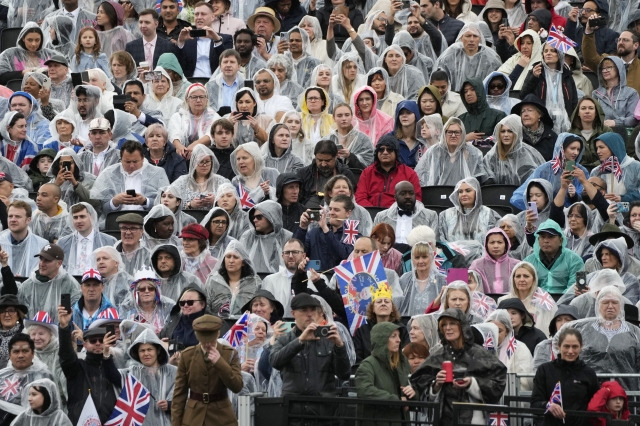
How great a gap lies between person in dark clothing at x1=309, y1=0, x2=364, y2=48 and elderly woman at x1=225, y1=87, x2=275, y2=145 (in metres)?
3.38

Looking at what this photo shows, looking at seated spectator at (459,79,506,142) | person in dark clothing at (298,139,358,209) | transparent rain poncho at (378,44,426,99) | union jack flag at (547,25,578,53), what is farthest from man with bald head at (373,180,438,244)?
transparent rain poncho at (378,44,426,99)

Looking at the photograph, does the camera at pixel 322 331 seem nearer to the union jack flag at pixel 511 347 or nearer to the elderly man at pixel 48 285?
the union jack flag at pixel 511 347

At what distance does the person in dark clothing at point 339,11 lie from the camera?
24203mm

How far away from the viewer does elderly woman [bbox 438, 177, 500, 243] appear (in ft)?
61.0

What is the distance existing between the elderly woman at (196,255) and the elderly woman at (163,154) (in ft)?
7.61

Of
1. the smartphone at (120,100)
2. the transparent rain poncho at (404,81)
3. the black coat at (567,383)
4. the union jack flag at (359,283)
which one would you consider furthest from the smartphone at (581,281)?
the smartphone at (120,100)

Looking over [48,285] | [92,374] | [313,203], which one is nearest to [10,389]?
[92,374]

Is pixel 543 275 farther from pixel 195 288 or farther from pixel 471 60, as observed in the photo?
pixel 471 60

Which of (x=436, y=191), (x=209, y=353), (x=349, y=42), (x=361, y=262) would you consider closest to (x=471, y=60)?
(x=349, y=42)

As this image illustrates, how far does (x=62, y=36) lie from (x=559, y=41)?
6246 millimetres

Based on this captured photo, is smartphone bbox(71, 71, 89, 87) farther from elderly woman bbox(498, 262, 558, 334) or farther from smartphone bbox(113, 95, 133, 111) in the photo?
elderly woman bbox(498, 262, 558, 334)

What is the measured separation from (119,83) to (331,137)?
3146 millimetres

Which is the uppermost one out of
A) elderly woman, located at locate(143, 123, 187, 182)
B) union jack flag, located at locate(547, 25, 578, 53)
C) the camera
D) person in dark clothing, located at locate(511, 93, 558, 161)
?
union jack flag, located at locate(547, 25, 578, 53)

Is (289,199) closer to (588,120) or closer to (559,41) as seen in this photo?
(588,120)
